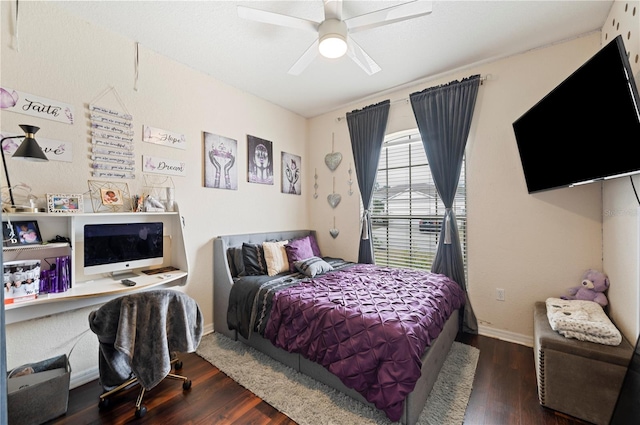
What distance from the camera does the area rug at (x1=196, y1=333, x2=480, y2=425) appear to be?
1.70m

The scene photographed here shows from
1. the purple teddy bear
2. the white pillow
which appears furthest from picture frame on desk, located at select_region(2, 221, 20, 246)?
the purple teddy bear

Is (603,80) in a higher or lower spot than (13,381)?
higher

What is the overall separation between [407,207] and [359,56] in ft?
6.15

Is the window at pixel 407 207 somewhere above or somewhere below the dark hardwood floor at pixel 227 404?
above

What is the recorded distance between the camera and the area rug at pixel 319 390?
170 cm

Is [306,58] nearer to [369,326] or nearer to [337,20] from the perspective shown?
[337,20]

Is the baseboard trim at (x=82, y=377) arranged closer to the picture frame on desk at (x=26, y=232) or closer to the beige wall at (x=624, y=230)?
the picture frame on desk at (x=26, y=232)

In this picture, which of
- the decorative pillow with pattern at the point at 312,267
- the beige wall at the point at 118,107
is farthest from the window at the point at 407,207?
the beige wall at the point at 118,107

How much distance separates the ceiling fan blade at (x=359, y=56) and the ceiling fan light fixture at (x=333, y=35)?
92 mm

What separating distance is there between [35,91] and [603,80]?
142 inches

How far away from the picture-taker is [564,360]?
67.7 inches

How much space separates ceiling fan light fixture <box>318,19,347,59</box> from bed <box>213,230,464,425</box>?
187 centimetres

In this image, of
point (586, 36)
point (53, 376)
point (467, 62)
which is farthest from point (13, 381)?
point (586, 36)

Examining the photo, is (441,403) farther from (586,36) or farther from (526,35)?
(586,36)
